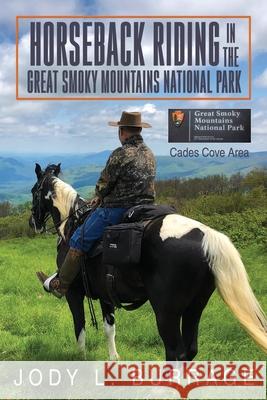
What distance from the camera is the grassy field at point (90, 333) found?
659 centimetres

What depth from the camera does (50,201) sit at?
7.31m

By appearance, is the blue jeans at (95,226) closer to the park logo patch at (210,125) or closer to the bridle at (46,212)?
the bridle at (46,212)

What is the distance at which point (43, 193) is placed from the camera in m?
7.38

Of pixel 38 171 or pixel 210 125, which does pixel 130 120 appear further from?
pixel 210 125

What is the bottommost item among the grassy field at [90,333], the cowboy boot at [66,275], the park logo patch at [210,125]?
the grassy field at [90,333]

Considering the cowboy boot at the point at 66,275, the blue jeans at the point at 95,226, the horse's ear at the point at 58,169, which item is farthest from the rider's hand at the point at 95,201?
the horse's ear at the point at 58,169

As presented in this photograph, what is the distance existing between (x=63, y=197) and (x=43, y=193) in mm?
495

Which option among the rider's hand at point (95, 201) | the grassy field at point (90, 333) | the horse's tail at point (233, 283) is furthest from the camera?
the grassy field at point (90, 333)

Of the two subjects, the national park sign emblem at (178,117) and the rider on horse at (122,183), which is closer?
the rider on horse at (122,183)

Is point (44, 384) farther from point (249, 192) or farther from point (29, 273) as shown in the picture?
point (249, 192)

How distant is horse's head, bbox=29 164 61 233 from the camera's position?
729cm

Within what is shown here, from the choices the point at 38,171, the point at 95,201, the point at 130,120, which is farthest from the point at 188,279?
the point at 38,171

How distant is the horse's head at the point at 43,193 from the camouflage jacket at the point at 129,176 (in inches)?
65.3

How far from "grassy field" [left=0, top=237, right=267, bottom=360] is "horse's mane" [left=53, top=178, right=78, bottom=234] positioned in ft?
5.88
